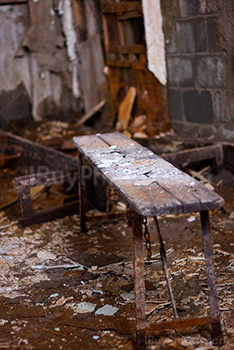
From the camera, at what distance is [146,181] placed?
3.15m

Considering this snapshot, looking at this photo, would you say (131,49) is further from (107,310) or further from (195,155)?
(107,310)

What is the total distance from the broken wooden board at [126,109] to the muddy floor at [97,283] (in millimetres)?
2742

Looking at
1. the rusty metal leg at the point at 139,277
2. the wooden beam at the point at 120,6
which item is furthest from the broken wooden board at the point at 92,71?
the rusty metal leg at the point at 139,277

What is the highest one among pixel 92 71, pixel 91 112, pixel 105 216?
pixel 92 71

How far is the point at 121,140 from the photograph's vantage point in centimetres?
450

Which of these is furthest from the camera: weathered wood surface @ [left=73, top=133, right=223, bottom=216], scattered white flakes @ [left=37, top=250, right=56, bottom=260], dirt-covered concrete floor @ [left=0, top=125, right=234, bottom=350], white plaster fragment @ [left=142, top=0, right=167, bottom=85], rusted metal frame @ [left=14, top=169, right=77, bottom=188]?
white plaster fragment @ [left=142, top=0, right=167, bottom=85]

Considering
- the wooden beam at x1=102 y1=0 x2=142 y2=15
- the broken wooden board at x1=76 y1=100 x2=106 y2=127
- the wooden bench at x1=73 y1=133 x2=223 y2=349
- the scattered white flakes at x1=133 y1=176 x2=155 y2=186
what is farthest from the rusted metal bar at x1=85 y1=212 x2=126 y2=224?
the broken wooden board at x1=76 y1=100 x2=106 y2=127

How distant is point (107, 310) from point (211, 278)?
35.3 inches

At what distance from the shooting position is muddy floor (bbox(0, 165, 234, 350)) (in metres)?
3.07

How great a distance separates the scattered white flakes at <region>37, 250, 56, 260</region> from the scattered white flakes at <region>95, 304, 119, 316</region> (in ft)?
3.54

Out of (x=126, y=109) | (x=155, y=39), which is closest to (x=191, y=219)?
(x=155, y=39)

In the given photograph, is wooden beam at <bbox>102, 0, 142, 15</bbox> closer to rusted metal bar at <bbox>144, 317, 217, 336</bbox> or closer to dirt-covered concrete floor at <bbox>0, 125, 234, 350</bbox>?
dirt-covered concrete floor at <bbox>0, 125, 234, 350</bbox>

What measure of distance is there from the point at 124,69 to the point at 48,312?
5.01 metres

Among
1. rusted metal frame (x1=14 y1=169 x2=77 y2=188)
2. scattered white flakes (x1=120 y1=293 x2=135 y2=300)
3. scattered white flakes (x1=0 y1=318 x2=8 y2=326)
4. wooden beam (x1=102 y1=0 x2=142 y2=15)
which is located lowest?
scattered white flakes (x1=120 y1=293 x2=135 y2=300)
